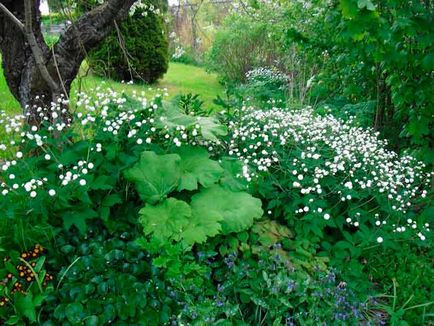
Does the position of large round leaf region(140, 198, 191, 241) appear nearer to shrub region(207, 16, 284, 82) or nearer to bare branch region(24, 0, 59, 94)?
bare branch region(24, 0, 59, 94)

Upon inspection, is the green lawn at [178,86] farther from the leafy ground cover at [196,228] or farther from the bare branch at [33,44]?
the leafy ground cover at [196,228]

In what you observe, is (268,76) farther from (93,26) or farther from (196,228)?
(196,228)

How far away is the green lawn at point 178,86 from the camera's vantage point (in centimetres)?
702

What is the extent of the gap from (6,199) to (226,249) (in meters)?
1.32

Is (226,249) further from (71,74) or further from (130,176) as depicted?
(71,74)

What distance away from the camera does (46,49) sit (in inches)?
154

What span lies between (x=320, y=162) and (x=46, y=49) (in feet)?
7.95

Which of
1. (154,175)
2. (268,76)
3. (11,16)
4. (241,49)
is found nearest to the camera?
(154,175)

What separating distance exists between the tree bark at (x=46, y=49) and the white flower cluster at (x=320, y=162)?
1.33 meters

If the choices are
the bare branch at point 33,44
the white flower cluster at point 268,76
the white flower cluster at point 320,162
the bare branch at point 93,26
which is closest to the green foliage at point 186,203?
→ the white flower cluster at point 320,162

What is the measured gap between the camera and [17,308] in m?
2.38

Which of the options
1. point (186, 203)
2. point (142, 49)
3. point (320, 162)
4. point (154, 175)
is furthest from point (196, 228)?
point (142, 49)

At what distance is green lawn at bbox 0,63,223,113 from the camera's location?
7020 millimetres

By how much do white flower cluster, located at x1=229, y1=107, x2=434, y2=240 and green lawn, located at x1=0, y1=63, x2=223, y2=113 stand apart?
12.5ft
